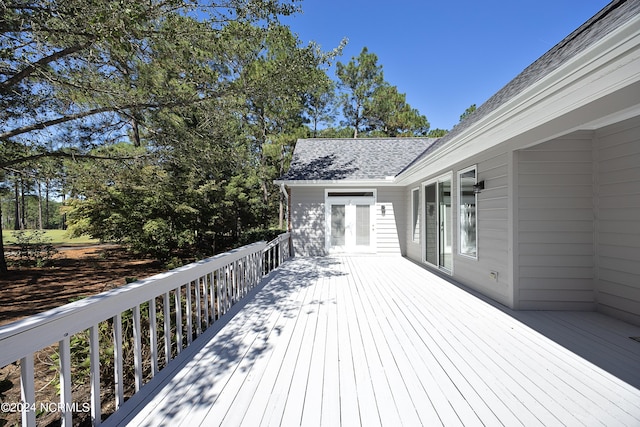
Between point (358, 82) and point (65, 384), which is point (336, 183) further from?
point (358, 82)

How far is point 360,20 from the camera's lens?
9.96 meters

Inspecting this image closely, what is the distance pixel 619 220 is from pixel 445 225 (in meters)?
2.56

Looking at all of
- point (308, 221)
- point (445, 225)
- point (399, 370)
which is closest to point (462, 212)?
point (445, 225)

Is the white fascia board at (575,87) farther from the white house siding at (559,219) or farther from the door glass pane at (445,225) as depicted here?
the door glass pane at (445,225)

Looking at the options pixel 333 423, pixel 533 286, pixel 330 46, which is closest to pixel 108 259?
pixel 330 46

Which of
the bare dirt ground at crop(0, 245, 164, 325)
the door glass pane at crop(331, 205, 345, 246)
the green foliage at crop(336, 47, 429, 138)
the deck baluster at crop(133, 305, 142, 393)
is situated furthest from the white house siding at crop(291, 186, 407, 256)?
A: the green foliage at crop(336, 47, 429, 138)

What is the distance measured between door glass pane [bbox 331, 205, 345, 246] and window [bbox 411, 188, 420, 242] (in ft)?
6.53

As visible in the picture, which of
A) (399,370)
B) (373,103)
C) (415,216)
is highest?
(373,103)

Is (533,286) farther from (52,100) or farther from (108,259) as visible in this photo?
(108,259)

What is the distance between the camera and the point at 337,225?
832cm

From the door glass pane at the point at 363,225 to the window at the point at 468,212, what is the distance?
3.54 m

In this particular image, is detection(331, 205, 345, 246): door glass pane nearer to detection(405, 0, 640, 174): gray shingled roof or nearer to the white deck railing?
the white deck railing

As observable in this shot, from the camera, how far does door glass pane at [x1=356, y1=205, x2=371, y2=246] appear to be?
27.2ft

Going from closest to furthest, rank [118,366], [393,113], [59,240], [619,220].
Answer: [118,366] < [619,220] < [59,240] < [393,113]
